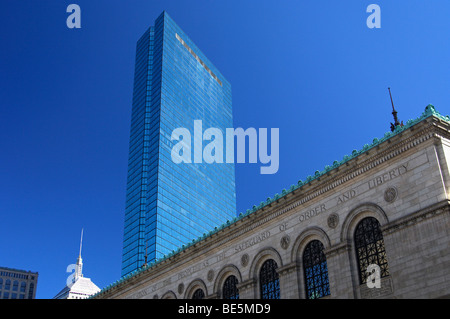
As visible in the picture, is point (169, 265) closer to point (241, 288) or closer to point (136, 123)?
point (241, 288)

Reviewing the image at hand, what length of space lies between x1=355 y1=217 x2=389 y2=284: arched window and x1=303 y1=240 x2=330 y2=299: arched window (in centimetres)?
294

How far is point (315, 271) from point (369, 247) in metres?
4.93

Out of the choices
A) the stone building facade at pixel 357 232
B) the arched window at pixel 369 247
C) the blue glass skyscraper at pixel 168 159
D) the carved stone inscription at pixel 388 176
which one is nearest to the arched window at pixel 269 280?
the stone building facade at pixel 357 232

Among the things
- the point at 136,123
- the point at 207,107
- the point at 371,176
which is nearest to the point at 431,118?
the point at 371,176

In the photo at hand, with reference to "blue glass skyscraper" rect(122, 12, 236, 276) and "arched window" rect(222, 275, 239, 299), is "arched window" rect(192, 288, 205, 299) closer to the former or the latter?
"arched window" rect(222, 275, 239, 299)

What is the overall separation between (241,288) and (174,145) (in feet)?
270

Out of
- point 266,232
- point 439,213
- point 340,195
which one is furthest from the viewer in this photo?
point 266,232

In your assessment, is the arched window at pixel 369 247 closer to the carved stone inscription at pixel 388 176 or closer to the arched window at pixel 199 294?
the carved stone inscription at pixel 388 176

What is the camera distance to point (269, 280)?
3784 centimetres

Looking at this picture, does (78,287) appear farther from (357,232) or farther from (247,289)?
(357,232)

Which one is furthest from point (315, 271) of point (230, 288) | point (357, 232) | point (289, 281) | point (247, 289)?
point (230, 288)

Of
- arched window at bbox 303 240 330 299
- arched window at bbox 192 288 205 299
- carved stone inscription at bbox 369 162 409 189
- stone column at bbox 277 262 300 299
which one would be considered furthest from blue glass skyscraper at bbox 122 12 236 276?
carved stone inscription at bbox 369 162 409 189

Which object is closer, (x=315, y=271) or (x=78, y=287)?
(x=315, y=271)

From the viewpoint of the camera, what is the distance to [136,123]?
12656cm
